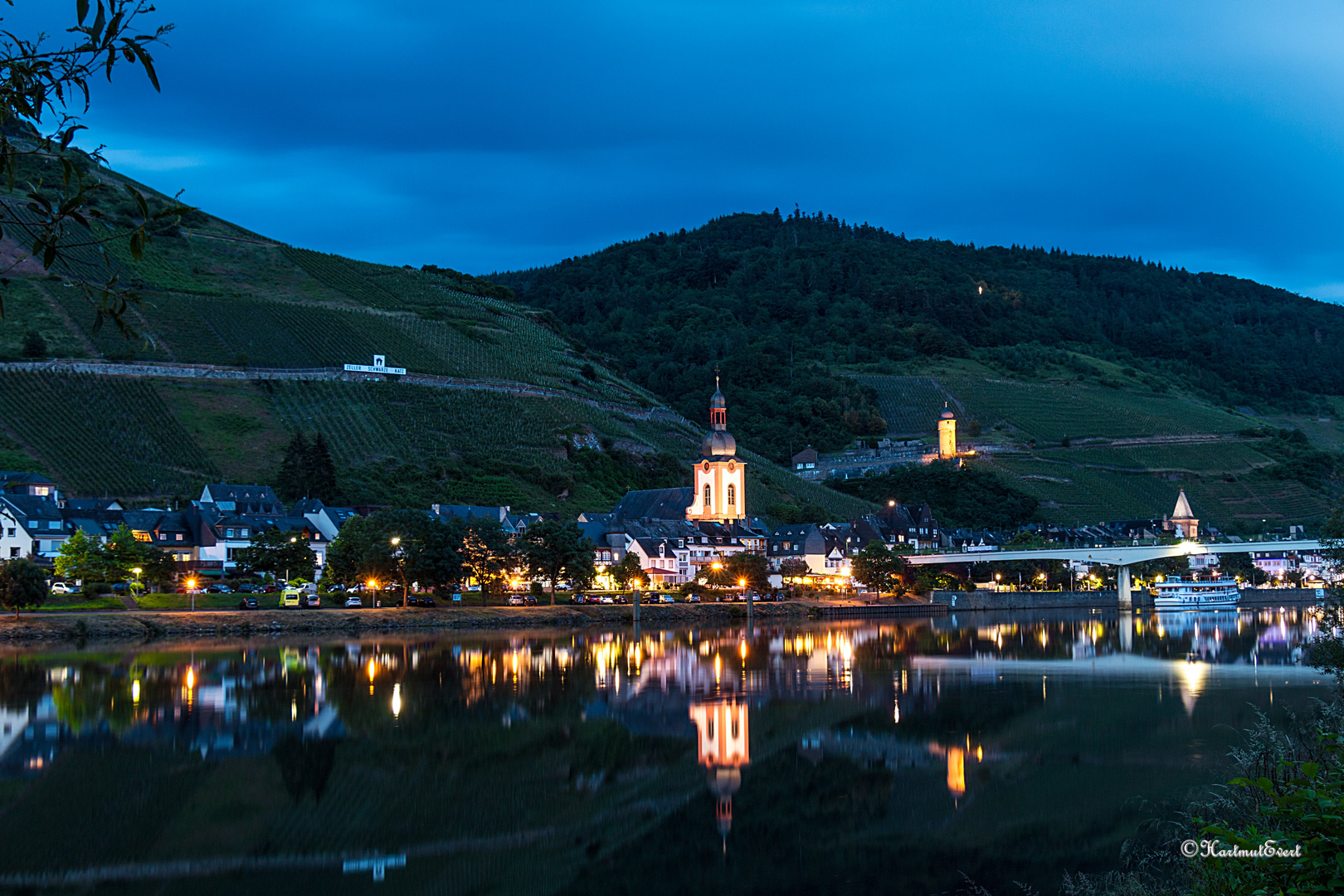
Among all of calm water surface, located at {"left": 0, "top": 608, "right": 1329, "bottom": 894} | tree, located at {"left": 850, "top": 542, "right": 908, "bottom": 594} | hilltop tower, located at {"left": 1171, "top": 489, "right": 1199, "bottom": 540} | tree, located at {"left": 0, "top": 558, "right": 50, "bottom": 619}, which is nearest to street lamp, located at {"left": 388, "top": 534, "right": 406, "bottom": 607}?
tree, located at {"left": 0, "top": 558, "right": 50, "bottom": 619}

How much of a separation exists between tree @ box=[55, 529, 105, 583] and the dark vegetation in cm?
8586

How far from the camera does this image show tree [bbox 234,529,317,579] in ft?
223

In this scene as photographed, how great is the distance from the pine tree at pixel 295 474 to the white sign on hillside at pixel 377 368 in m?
21.7

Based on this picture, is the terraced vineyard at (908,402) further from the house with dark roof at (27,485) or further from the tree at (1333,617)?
the tree at (1333,617)

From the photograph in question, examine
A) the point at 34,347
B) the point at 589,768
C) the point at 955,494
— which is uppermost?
the point at 34,347

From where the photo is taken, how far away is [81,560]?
59.0m

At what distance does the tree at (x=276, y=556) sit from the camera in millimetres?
68000

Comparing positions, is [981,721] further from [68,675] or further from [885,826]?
[68,675]

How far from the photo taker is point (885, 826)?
19.8m

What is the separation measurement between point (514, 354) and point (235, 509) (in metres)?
55.7

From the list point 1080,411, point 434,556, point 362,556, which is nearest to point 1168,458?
point 1080,411

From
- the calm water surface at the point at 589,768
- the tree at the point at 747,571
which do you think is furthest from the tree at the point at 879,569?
the calm water surface at the point at 589,768

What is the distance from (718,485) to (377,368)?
102ft

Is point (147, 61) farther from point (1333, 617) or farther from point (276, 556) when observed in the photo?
point (276, 556)
